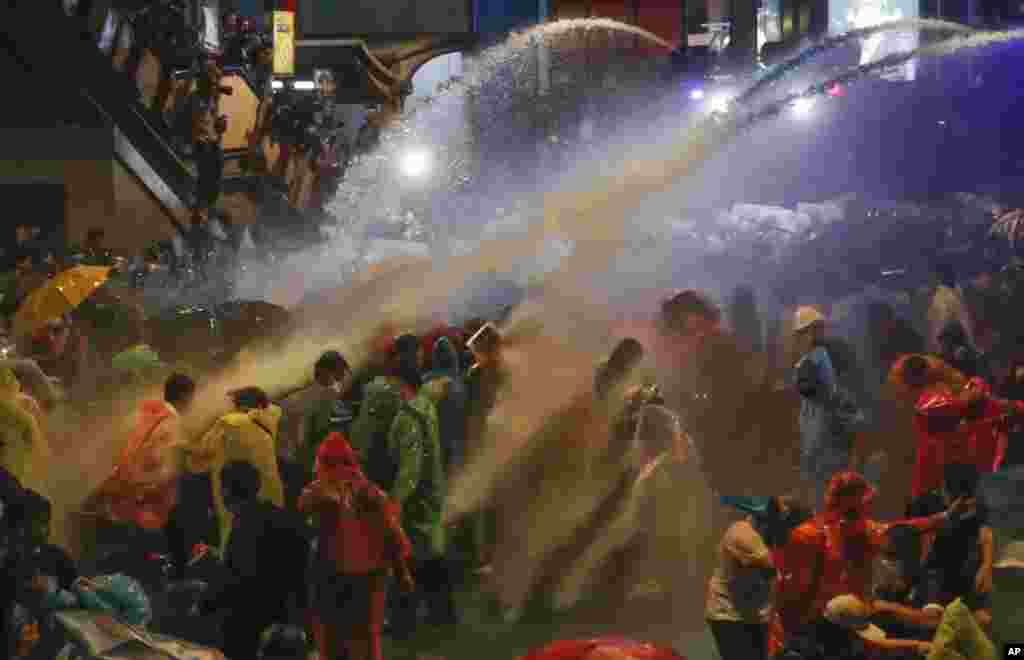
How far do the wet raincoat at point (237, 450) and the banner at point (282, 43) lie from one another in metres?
23.2

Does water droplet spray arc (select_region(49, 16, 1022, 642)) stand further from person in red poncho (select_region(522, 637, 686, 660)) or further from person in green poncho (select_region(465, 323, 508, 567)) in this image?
person in red poncho (select_region(522, 637, 686, 660))

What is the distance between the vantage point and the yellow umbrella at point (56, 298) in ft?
39.8

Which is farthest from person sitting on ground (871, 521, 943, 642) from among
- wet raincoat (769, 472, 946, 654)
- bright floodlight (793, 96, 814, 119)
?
bright floodlight (793, 96, 814, 119)

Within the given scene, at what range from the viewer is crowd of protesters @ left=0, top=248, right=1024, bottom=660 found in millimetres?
7602

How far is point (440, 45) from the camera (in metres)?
44.1

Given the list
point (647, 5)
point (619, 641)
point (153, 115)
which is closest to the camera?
point (619, 641)

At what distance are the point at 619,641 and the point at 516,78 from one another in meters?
42.7

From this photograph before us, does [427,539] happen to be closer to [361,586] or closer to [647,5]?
[361,586]

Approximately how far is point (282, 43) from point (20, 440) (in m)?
23.2

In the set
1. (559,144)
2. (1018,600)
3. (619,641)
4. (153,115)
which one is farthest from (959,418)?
(559,144)

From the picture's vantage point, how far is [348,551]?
8.41 m

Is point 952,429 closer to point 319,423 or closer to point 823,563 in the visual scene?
point 823,563

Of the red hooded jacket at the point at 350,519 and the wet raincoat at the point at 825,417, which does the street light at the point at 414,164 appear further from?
the red hooded jacket at the point at 350,519

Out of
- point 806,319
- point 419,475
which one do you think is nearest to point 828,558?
point 419,475
